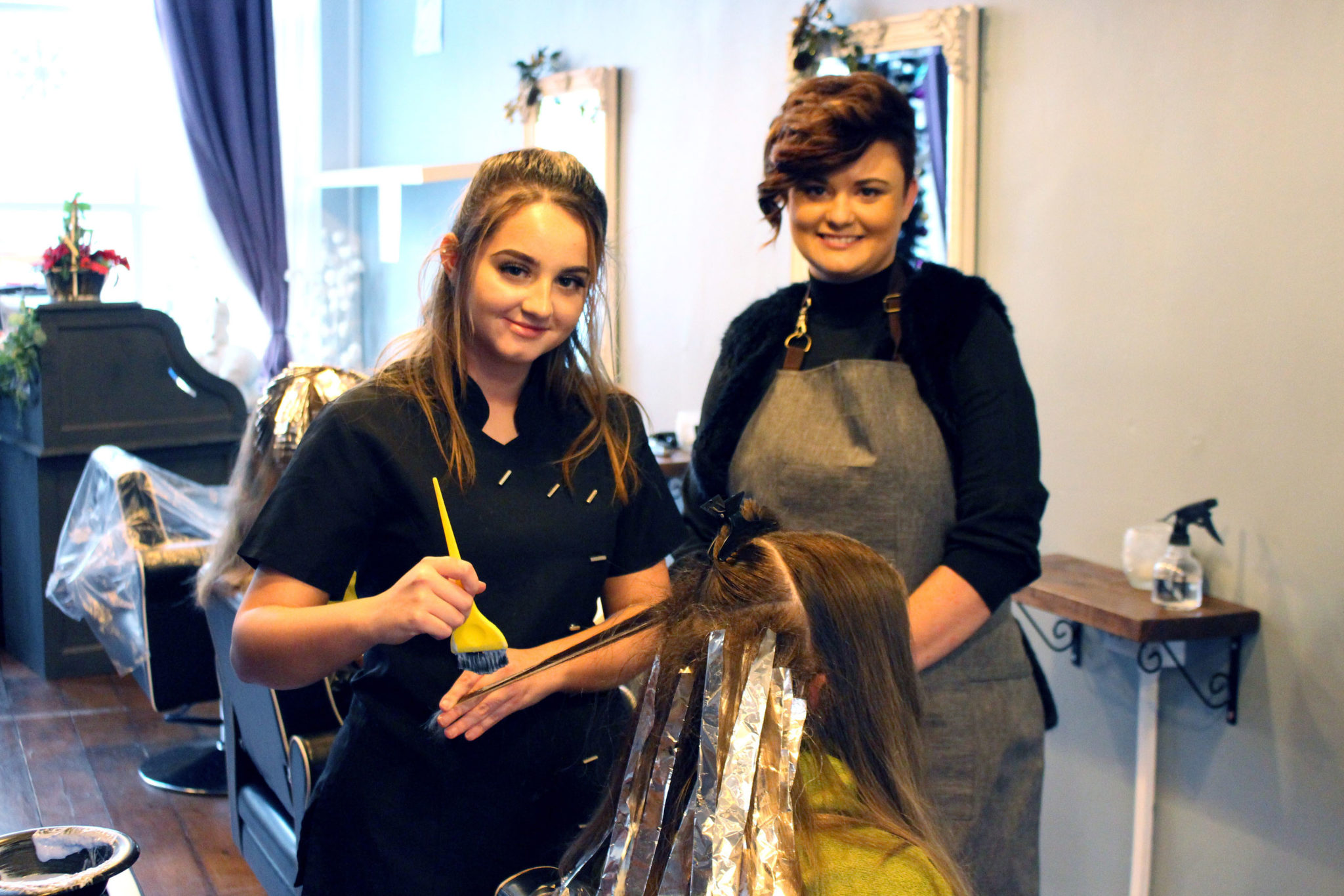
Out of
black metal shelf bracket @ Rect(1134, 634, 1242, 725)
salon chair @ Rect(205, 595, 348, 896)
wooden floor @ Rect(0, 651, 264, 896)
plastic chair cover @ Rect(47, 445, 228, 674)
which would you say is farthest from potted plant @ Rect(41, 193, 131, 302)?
black metal shelf bracket @ Rect(1134, 634, 1242, 725)

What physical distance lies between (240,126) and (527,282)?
565 centimetres

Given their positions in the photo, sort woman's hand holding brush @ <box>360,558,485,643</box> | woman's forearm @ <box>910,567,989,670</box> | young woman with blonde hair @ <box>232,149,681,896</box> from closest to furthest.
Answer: woman's hand holding brush @ <box>360,558,485,643</box> → young woman with blonde hair @ <box>232,149,681,896</box> → woman's forearm @ <box>910,567,989,670</box>

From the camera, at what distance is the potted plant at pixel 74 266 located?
13.7ft

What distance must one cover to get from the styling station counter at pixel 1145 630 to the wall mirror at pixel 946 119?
2.68ft

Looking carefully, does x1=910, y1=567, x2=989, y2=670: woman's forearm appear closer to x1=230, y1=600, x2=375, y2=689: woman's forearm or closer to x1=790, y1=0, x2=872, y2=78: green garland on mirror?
x1=230, y1=600, x2=375, y2=689: woman's forearm

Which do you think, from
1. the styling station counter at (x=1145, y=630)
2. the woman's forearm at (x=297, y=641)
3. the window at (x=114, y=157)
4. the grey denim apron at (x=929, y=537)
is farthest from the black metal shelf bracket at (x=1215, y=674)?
the window at (x=114, y=157)

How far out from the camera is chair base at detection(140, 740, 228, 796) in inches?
128

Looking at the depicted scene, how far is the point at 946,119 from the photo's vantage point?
A: 285 centimetres

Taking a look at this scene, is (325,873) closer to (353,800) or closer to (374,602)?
(353,800)

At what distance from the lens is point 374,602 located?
109cm

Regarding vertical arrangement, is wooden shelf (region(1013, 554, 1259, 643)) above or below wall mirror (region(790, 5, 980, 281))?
below

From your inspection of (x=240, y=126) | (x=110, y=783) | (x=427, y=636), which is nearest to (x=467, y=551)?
(x=427, y=636)

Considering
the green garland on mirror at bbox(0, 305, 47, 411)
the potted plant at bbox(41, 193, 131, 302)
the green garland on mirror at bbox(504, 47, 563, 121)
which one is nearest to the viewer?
the green garland on mirror at bbox(0, 305, 47, 411)

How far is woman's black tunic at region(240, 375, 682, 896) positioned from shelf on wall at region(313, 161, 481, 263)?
3.93 m
